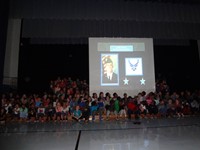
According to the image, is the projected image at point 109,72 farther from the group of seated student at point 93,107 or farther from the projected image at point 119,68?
the group of seated student at point 93,107

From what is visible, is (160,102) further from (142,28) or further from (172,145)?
(172,145)

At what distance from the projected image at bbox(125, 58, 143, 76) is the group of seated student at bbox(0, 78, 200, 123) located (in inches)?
25.9

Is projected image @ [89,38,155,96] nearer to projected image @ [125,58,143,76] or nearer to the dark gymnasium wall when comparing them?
projected image @ [125,58,143,76]

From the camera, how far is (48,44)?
8188 mm

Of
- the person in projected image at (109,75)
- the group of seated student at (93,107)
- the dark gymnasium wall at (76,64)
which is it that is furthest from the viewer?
the dark gymnasium wall at (76,64)

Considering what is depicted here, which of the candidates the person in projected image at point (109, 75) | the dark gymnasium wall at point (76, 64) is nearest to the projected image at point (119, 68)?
the person in projected image at point (109, 75)

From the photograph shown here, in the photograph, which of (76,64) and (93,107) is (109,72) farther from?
(76,64)

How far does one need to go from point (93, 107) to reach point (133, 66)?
6.38 ft

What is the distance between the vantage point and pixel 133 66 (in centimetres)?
608

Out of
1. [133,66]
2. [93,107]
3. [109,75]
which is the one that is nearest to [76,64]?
[109,75]

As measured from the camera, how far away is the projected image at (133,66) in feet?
19.6

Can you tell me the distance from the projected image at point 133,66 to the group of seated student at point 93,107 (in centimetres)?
66

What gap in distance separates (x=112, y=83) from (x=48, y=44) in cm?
381

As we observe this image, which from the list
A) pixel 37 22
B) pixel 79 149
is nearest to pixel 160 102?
pixel 79 149
